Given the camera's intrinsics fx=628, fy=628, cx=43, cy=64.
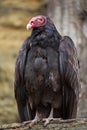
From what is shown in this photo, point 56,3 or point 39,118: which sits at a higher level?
point 56,3

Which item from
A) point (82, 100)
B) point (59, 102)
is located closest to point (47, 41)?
point (59, 102)

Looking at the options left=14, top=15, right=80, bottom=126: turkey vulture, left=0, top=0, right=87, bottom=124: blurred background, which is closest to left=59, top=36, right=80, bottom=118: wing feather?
left=14, top=15, right=80, bottom=126: turkey vulture

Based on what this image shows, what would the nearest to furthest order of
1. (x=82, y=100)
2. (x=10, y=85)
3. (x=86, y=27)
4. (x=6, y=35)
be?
1. (x=82, y=100)
2. (x=86, y=27)
3. (x=10, y=85)
4. (x=6, y=35)

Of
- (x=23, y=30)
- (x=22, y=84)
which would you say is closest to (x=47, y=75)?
(x=22, y=84)

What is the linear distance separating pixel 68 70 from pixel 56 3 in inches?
166

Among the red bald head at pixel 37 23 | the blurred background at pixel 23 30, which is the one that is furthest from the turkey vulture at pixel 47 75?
the blurred background at pixel 23 30

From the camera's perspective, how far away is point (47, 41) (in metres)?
7.58

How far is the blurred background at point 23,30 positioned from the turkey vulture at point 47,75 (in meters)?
2.70

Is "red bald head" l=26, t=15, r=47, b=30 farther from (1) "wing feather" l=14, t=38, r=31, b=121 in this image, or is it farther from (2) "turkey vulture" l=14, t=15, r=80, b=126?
(1) "wing feather" l=14, t=38, r=31, b=121

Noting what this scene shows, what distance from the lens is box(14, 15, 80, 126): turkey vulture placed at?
7.48 meters

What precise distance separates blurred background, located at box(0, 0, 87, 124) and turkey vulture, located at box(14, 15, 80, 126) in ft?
8.85

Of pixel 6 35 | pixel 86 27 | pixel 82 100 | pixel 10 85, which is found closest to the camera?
pixel 82 100

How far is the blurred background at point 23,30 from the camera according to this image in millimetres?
10969

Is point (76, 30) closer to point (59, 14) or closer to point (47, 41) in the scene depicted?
point (59, 14)
